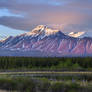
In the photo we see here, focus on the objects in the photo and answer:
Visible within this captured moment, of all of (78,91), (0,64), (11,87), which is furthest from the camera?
(0,64)

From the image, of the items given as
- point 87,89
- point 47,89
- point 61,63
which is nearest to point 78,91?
point 87,89

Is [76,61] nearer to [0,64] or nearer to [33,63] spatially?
[33,63]

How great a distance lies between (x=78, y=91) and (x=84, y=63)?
10729cm

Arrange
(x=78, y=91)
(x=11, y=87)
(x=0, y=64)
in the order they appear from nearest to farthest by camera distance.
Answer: (x=78, y=91), (x=11, y=87), (x=0, y=64)

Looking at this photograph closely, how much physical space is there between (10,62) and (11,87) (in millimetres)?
105409

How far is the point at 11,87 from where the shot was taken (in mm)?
35375

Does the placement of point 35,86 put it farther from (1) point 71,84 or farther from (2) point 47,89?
(1) point 71,84

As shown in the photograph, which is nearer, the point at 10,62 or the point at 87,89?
the point at 87,89

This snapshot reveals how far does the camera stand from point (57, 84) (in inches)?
1312

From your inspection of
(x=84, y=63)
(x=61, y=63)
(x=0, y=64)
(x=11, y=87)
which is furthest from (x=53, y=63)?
(x=11, y=87)

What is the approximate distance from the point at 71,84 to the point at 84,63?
350ft

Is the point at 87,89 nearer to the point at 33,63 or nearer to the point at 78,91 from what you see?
the point at 78,91

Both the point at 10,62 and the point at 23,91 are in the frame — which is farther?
the point at 10,62

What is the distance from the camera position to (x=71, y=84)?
110 feet
